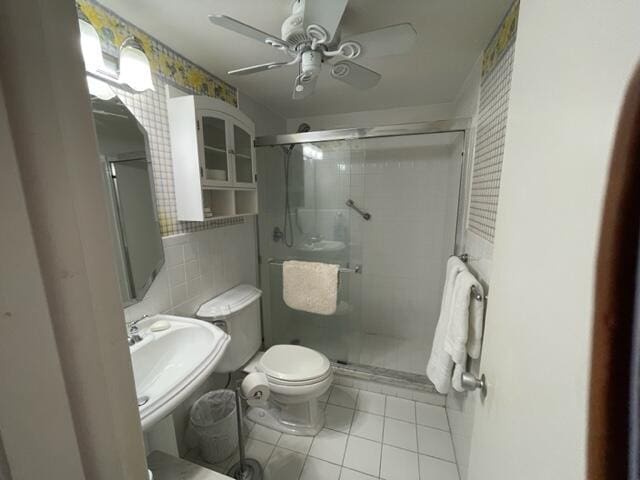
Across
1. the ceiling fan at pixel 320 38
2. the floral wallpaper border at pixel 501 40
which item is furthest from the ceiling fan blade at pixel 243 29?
the floral wallpaper border at pixel 501 40

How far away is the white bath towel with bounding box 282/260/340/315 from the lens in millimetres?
1787

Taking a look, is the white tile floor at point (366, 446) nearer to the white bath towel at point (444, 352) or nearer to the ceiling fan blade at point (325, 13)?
the white bath towel at point (444, 352)

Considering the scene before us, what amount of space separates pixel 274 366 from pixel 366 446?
0.70 metres

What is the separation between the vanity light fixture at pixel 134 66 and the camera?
38.6 inches

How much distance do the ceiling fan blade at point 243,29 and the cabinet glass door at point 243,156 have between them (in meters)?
0.63

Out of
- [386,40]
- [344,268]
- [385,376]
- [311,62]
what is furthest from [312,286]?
[386,40]

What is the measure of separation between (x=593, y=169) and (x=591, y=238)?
9cm

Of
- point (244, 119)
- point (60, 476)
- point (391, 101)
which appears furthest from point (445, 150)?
point (60, 476)

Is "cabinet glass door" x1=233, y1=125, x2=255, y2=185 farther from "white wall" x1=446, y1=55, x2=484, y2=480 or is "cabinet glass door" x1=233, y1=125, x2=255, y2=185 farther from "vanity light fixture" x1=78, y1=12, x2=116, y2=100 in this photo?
"white wall" x1=446, y1=55, x2=484, y2=480

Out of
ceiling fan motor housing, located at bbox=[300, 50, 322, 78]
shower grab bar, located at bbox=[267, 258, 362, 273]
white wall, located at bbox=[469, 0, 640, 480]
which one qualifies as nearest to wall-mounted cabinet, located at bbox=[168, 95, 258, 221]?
ceiling fan motor housing, located at bbox=[300, 50, 322, 78]

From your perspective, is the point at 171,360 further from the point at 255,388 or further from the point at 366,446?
the point at 366,446

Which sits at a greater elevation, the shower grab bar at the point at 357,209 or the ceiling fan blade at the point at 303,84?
the ceiling fan blade at the point at 303,84

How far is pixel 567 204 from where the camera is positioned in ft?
1.27

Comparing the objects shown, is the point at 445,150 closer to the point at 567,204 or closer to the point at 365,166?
the point at 365,166
